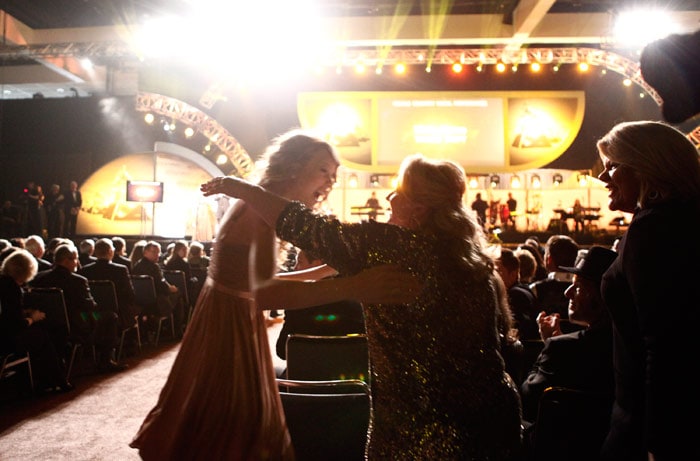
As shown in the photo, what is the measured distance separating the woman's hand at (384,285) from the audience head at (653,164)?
25.5 inches

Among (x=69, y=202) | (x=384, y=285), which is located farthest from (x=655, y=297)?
(x=69, y=202)

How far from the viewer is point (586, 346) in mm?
1934

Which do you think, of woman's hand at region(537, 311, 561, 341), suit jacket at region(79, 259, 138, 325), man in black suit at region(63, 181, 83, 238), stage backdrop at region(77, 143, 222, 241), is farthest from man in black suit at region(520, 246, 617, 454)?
stage backdrop at region(77, 143, 222, 241)

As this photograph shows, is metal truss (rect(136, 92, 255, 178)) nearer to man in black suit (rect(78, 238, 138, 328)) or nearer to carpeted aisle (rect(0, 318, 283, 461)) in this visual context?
man in black suit (rect(78, 238, 138, 328))

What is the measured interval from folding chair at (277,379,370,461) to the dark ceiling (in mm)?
9828

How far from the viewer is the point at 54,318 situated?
4.42m

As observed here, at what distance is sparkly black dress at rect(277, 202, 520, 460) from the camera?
107cm

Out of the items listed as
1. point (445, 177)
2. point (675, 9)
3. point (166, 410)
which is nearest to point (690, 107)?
point (445, 177)

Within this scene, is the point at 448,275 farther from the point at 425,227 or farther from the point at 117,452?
the point at 117,452

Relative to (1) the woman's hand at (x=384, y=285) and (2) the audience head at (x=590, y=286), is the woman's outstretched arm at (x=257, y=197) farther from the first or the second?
(2) the audience head at (x=590, y=286)

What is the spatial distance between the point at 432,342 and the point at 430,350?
18mm

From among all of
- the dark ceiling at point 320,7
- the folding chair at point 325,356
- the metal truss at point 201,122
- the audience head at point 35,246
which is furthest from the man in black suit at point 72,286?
the metal truss at point 201,122

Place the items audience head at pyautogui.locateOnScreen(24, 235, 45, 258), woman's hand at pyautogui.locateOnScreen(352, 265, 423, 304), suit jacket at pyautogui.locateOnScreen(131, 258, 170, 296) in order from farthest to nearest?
1. suit jacket at pyautogui.locateOnScreen(131, 258, 170, 296)
2. audience head at pyautogui.locateOnScreen(24, 235, 45, 258)
3. woman's hand at pyautogui.locateOnScreen(352, 265, 423, 304)

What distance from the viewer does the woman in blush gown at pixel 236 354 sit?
1498 millimetres
